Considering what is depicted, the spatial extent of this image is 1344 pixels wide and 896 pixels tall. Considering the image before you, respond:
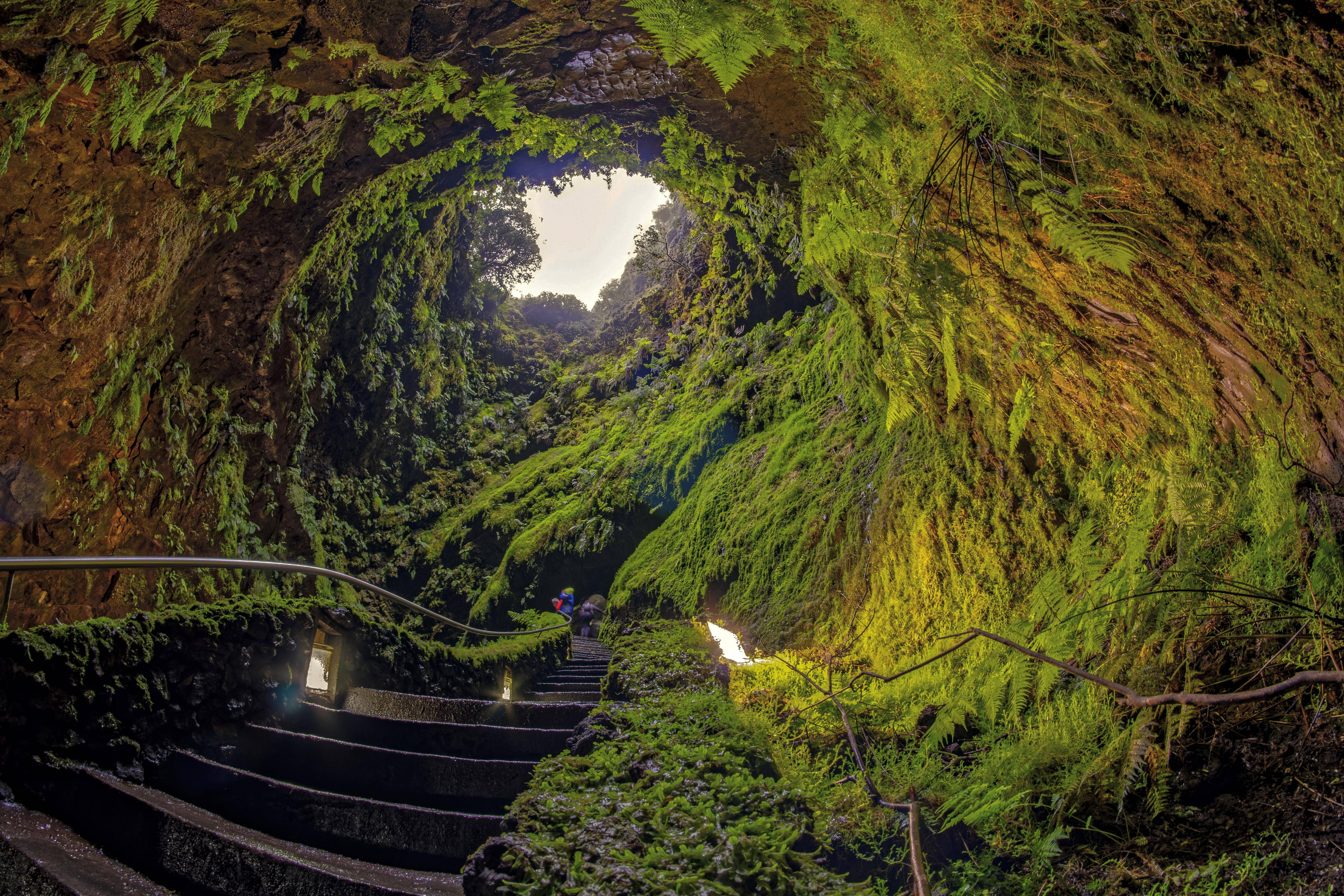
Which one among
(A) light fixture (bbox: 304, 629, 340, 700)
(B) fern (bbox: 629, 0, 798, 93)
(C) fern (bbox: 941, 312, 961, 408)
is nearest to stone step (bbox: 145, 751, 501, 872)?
(A) light fixture (bbox: 304, 629, 340, 700)

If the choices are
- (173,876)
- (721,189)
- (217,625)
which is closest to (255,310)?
(217,625)

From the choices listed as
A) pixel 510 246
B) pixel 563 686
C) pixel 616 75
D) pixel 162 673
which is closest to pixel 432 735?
pixel 162 673

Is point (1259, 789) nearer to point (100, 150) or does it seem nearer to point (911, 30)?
point (911, 30)

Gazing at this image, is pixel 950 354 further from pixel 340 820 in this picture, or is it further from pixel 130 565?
pixel 130 565

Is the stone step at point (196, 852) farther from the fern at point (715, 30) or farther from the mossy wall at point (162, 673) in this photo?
the fern at point (715, 30)

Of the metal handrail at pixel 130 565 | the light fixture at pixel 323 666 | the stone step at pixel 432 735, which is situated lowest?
the stone step at pixel 432 735

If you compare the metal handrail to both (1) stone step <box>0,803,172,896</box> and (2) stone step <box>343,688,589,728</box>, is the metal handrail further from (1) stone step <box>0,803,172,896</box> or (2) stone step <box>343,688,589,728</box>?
(2) stone step <box>343,688,589,728</box>

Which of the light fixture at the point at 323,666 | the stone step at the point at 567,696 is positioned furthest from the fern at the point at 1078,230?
the light fixture at the point at 323,666
